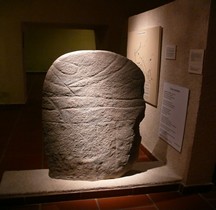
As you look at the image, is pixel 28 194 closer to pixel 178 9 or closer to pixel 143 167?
pixel 143 167

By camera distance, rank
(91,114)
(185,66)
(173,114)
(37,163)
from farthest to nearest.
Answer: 1. (37,163)
2. (173,114)
3. (185,66)
4. (91,114)

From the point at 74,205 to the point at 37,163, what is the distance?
1.09m

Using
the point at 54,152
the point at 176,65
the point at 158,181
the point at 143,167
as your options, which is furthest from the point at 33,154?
the point at 176,65

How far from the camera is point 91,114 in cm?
260

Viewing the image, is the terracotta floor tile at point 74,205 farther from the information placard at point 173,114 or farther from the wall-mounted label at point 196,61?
the wall-mounted label at point 196,61

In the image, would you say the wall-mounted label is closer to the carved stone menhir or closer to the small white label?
the small white label

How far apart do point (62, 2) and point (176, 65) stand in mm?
3668

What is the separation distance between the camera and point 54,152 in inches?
103

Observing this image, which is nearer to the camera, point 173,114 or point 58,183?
point 58,183

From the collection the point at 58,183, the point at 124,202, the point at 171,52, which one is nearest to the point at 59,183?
the point at 58,183

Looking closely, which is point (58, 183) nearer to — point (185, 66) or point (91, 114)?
point (91, 114)

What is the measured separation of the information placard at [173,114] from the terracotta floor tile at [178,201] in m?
0.49

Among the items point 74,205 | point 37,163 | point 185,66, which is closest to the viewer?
point 74,205

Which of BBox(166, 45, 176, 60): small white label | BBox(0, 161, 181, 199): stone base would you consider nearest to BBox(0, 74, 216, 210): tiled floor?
BBox(0, 161, 181, 199): stone base
